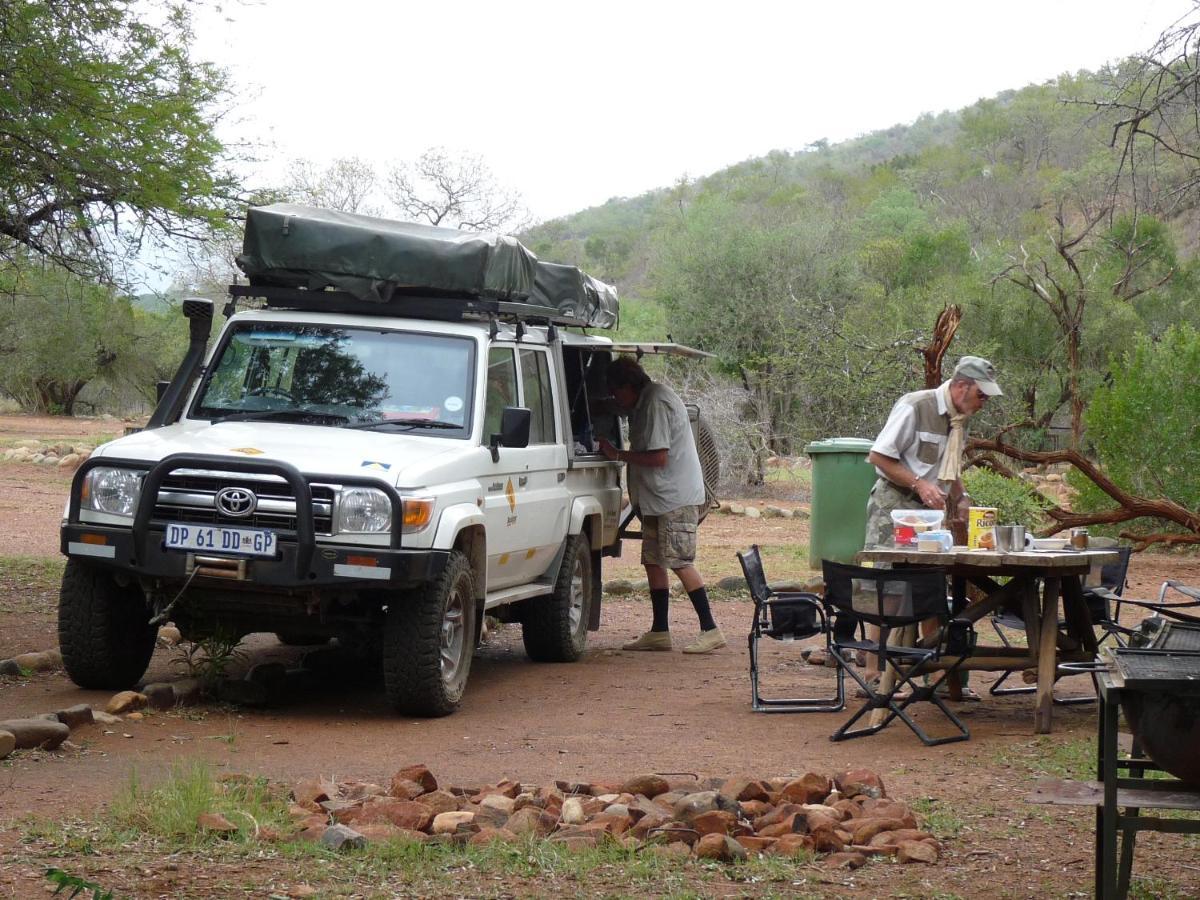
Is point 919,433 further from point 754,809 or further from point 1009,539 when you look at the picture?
point 754,809

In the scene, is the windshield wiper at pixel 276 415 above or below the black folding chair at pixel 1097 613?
above

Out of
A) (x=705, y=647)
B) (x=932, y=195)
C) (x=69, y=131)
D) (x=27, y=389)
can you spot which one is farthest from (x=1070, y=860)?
(x=932, y=195)

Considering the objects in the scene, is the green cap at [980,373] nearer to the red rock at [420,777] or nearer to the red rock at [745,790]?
the red rock at [745,790]

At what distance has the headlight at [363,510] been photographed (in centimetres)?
718

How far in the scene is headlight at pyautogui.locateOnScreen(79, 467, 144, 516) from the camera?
24.3ft

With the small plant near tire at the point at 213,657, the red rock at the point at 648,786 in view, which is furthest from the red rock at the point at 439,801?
the small plant near tire at the point at 213,657

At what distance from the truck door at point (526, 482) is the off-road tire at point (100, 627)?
188 centimetres

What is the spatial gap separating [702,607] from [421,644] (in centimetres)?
356

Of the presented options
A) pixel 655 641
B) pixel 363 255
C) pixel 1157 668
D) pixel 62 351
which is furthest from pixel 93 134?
pixel 62 351

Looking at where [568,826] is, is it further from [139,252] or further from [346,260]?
[139,252]

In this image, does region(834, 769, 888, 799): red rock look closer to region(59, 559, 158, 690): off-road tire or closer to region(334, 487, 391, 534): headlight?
region(334, 487, 391, 534): headlight

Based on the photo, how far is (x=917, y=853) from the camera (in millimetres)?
5094

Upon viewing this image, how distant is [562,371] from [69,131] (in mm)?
3498

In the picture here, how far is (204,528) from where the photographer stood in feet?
23.6
